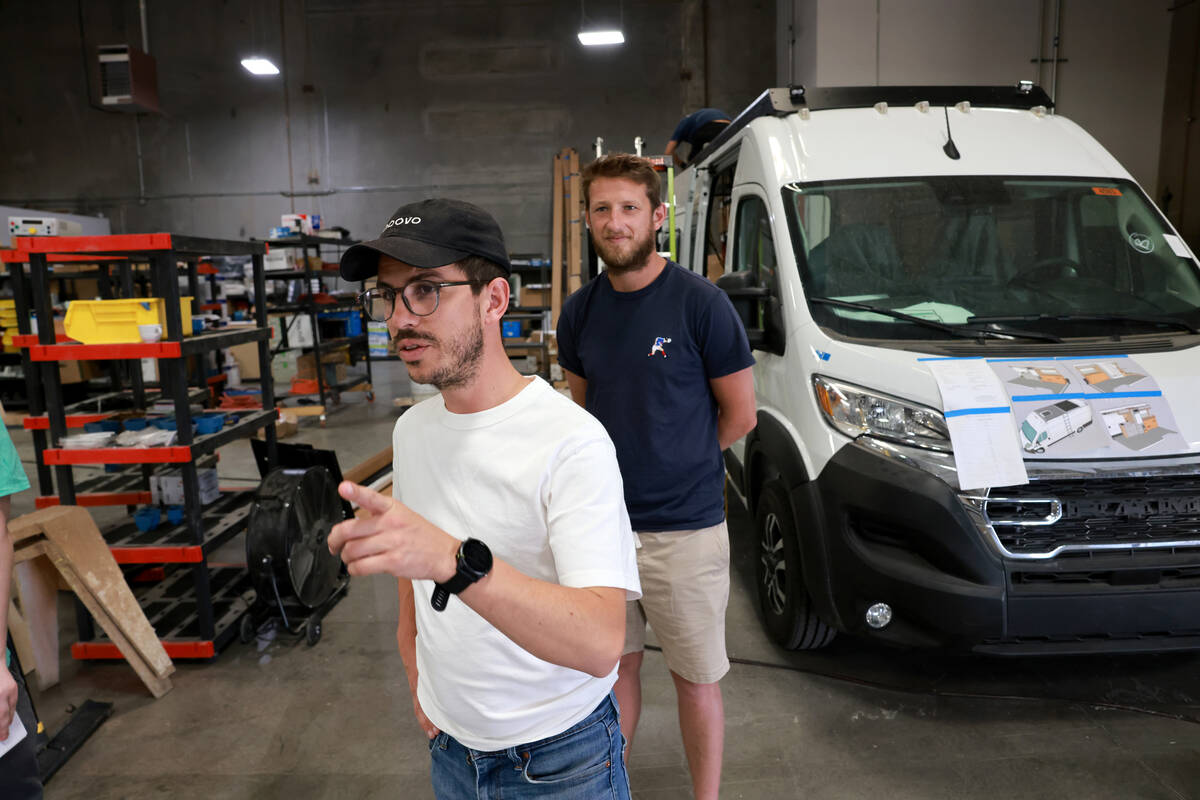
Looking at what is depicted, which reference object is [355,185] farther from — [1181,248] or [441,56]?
[1181,248]

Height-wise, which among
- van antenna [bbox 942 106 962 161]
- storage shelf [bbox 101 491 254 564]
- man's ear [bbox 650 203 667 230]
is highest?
van antenna [bbox 942 106 962 161]

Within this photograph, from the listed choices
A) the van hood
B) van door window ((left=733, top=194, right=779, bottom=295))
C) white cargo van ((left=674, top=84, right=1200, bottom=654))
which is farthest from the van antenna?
the van hood

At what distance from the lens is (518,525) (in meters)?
1.15

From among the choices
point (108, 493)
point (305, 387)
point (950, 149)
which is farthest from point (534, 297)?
point (950, 149)

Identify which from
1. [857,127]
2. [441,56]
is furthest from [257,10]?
[857,127]

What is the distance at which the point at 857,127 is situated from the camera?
10.9 ft

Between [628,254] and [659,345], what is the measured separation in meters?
0.26

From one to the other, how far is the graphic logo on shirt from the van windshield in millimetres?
1030

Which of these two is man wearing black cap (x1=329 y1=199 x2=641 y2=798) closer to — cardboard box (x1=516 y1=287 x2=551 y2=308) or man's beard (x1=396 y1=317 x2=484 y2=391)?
man's beard (x1=396 y1=317 x2=484 y2=391)

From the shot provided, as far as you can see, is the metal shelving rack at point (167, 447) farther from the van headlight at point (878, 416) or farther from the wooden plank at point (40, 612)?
the van headlight at point (878, 416)

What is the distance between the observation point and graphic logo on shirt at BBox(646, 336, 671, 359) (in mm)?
2090

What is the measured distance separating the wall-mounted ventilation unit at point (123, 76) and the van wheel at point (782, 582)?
1153cm

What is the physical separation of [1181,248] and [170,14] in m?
14.2

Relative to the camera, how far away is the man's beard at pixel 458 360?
1.16 m
